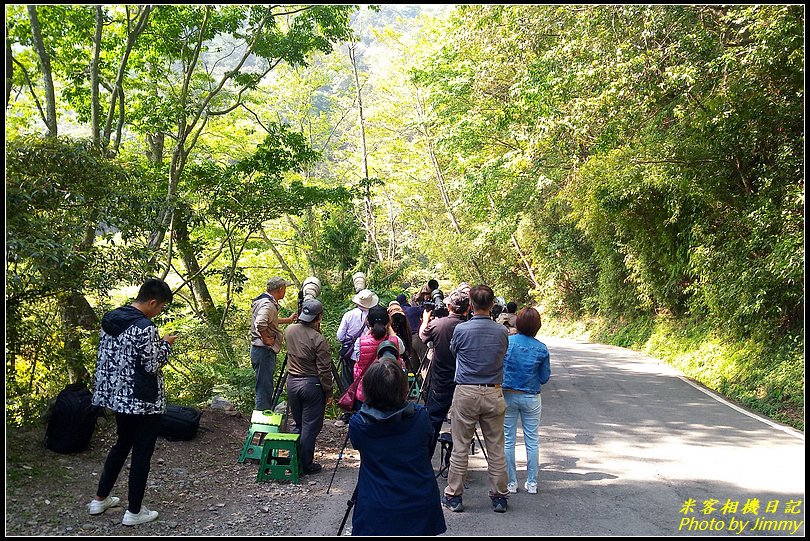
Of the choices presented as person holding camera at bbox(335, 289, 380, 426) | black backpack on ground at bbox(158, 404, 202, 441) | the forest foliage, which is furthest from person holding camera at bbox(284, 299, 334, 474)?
the forest foliage

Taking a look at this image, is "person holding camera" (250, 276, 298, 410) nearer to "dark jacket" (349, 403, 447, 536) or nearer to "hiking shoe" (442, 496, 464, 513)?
"hiking shoe" (442, 496, 464, 513)

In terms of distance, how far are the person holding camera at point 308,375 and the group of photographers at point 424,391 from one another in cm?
1

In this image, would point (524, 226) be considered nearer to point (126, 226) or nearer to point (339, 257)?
point (339, 257)

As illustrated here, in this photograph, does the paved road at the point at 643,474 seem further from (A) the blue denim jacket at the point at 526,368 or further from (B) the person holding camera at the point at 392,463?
(B) the person holding camera at the point at 392,463

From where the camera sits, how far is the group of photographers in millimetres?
3766

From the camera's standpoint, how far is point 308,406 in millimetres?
6594

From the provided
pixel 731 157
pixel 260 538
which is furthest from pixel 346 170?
pixel 260 538

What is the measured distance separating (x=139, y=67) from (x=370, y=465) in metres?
10.5

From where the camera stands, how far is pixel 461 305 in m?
6.77

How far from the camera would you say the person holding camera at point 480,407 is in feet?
18.1

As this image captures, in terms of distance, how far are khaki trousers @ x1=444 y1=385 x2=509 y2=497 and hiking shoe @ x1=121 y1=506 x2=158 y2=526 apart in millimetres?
2677

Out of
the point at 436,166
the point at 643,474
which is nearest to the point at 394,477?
the point at 643,474

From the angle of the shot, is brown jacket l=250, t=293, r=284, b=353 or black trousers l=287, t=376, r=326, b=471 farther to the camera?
brown jacket l=250, t=293, r=284, b=353

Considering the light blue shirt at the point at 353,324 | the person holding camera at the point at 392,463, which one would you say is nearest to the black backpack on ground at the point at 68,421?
the light blue shirt at the point at 353,324
